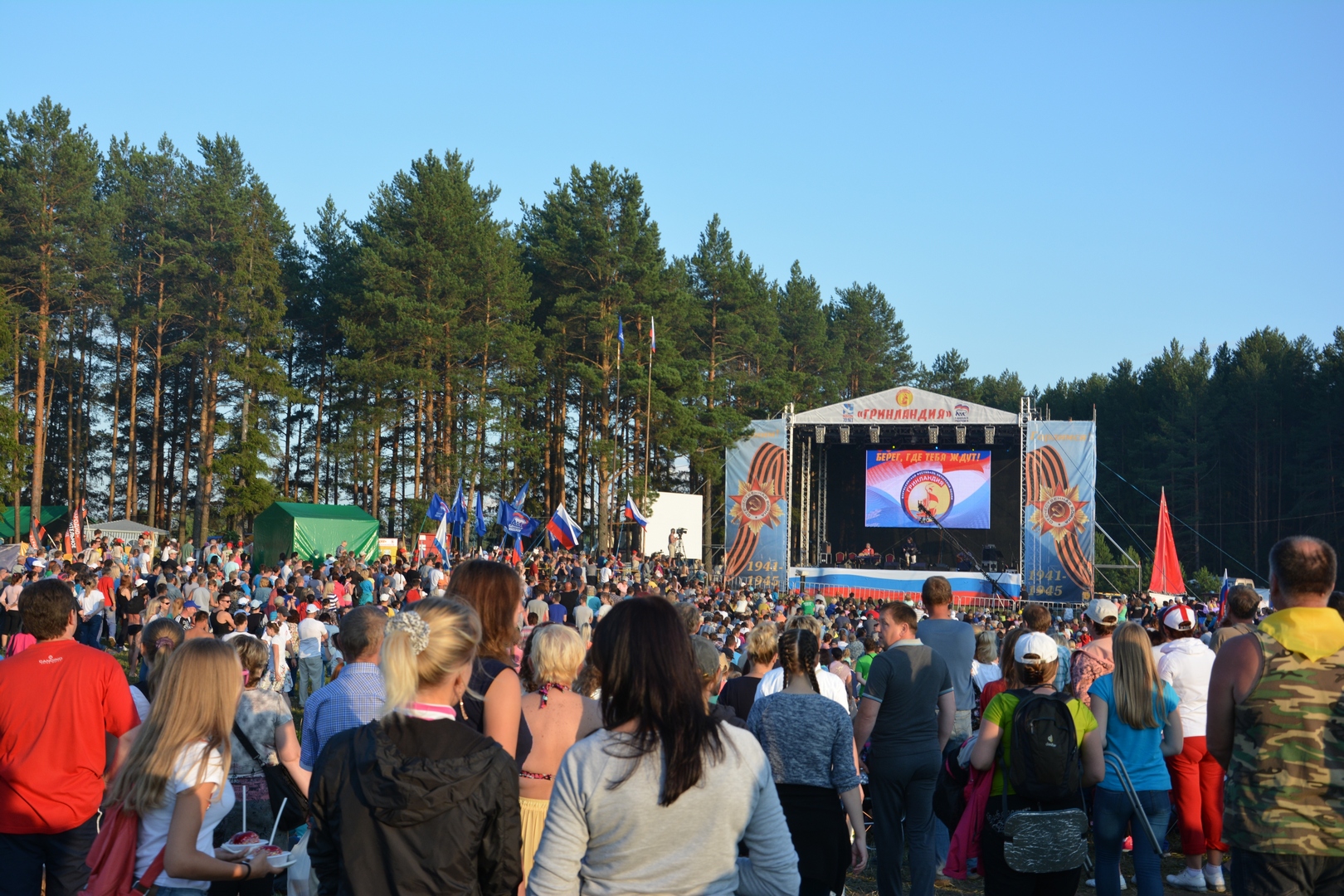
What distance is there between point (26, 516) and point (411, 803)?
39441mm

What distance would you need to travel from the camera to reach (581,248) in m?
35.0

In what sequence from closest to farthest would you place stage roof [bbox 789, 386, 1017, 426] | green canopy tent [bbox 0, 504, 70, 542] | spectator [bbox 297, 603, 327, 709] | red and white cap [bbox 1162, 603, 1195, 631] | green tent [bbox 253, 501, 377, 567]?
red and white cap [bbox 1162, 603, 1195, 631] < spectator [bbox 297, 603, 327, 709] < green tent [bbox 253, 501, 377, 567] < stage roof [bbox 789, 386, 1017, 426] < green canopy tent [bbox 0, 504, 70, 542]

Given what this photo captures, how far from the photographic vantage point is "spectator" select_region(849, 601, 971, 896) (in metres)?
4.69

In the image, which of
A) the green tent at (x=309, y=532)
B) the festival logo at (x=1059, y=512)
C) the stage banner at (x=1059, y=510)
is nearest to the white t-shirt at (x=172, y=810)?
the green tent at (x=309, y=532)

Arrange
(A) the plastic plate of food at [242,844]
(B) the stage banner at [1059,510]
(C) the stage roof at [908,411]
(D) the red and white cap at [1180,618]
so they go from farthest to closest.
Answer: (C) the stage roof at [908,411], (B) the stage banner at [1059,510], (D) the red and white cap at [1180,618], (A) the plastic plate of food at [242,844]

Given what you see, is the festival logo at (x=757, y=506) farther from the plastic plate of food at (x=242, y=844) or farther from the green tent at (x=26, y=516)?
the plastic plate of food at (x=242, y=844)

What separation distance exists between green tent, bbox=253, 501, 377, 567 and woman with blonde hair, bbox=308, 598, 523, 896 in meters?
22.8

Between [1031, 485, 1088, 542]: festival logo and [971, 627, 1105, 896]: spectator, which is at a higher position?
[1031, 485, 1088, 542]: festival logo

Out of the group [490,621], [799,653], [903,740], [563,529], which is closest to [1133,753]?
[903,740]

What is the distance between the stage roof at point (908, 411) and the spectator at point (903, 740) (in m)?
24.6

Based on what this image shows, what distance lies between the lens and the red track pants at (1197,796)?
5590mm

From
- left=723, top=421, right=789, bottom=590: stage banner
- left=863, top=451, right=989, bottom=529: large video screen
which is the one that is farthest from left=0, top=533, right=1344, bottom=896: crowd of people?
left=863, top=451, right=989, bottom=529: large video screen

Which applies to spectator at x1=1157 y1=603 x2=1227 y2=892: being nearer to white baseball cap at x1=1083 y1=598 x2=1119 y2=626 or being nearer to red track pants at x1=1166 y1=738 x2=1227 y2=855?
red track pants at x1=1166 y1=738 x2=1227 y2=855

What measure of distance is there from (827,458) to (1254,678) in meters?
32.3
